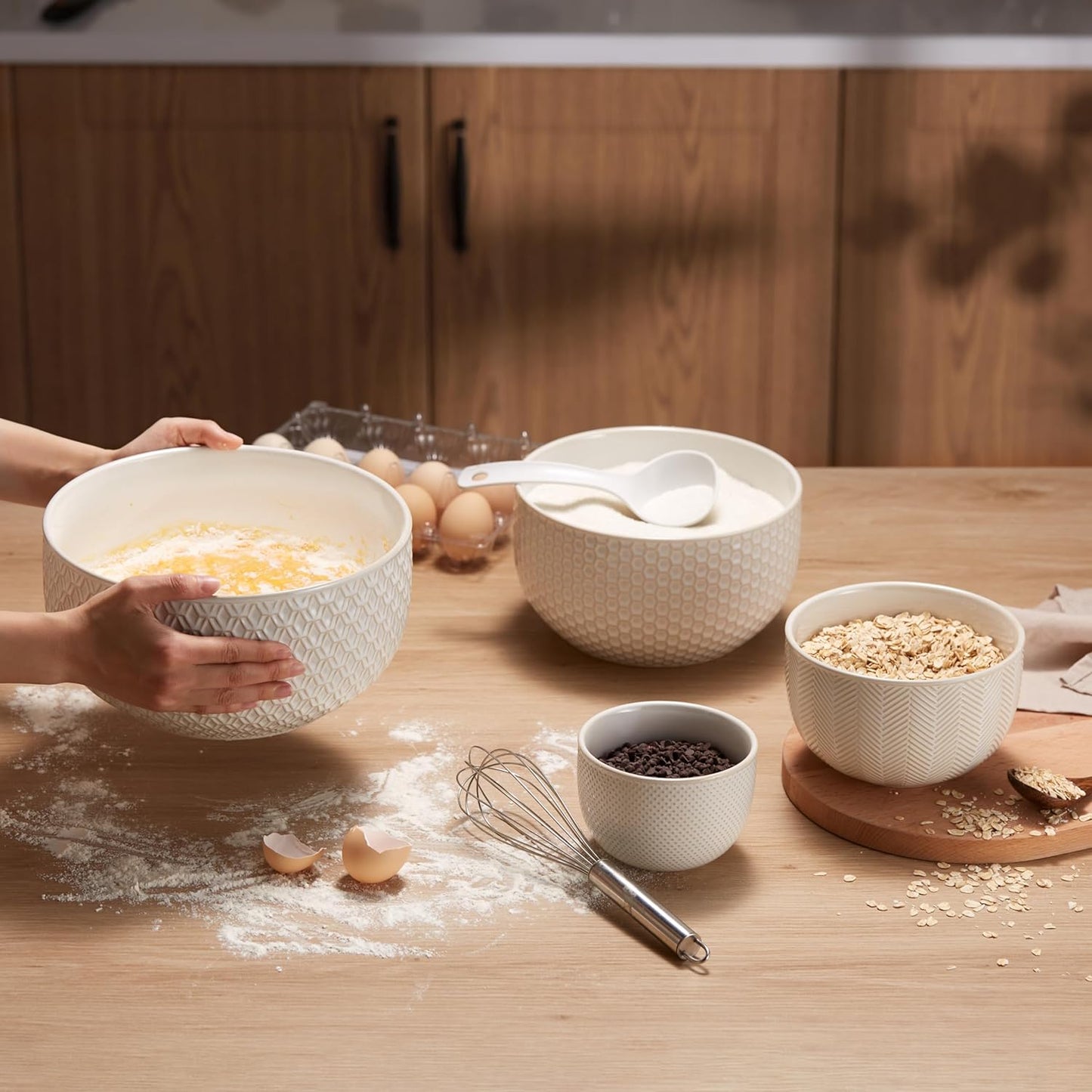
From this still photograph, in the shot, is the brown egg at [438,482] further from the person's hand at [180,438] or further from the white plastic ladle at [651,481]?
the person's hand at [180,438]

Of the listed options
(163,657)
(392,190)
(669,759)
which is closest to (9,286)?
(392,190)

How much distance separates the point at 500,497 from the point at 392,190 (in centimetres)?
111

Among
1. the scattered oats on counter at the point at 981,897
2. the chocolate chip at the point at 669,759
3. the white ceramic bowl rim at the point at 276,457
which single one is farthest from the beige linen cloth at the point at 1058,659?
the white ceramic bowl rim at the point at 276,457

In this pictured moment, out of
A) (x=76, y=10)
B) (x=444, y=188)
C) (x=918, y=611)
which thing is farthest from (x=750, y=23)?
(x=918, y=611)

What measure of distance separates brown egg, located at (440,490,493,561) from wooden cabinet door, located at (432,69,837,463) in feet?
3.76

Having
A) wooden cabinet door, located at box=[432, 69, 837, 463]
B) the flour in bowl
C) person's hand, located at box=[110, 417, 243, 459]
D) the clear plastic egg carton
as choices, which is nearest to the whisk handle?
the flour in bowl

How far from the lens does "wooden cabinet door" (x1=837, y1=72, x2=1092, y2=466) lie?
7.80 ft

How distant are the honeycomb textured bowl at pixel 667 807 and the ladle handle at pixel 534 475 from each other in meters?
0.32

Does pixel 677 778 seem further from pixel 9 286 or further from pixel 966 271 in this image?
pixel 9 286

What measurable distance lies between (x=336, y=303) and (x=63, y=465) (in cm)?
135

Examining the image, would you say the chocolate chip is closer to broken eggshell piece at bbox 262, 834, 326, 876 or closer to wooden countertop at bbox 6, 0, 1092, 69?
broken eggshell piece at bbox 262, 834, 326, 876

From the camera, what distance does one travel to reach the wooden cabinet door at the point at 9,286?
237cm

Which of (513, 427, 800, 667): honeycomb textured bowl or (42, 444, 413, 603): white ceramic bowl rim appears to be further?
(513, 427, 800, 667): honeycomb textured bowl

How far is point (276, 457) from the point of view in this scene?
1154 millimetres
